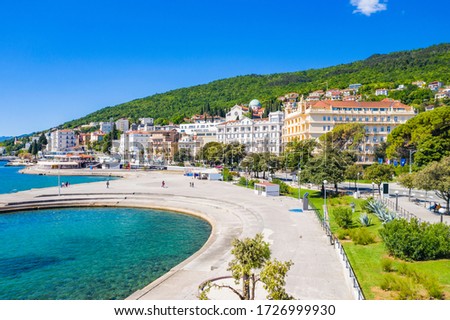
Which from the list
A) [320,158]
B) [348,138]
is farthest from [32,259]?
[348,138]

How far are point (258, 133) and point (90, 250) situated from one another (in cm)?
7441

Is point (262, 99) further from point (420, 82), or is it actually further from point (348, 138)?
point (348, 138)

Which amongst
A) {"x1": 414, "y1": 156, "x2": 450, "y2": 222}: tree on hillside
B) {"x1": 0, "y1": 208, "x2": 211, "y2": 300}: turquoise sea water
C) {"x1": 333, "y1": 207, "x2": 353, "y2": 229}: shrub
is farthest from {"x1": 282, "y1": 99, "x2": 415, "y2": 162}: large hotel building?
{"x1": 333, "y1": 207, "x2": 353, "y2": 229}: shrub

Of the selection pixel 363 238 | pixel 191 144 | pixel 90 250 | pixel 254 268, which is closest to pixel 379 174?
pixel 363 238

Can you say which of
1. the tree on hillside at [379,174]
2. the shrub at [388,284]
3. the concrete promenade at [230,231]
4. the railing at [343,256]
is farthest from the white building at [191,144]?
the shrub at [388,284]

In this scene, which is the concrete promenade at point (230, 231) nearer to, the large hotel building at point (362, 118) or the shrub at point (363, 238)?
the shrub at point (363, 238)

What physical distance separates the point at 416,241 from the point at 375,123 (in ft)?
205

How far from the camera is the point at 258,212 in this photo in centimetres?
2997

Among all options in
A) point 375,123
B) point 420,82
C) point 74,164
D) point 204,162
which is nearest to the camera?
point 375,123

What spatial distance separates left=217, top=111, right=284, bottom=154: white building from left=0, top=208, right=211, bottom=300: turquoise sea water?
5862cm

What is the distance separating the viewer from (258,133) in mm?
94625

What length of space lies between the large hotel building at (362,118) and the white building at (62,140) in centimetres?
14947

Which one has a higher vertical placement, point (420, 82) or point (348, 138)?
point (420, 82)

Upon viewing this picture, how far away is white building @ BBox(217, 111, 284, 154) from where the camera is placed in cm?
9138
